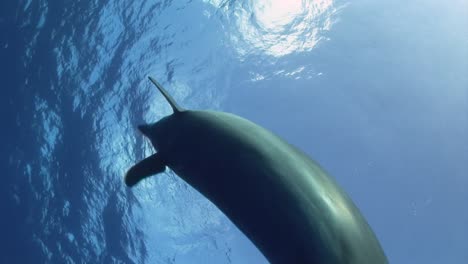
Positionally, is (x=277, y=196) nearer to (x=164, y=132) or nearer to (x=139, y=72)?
(x=164, y=132)

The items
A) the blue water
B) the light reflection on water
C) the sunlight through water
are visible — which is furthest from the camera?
the blue water

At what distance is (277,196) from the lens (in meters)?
2.50

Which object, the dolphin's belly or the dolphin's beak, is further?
the dolphin's beak

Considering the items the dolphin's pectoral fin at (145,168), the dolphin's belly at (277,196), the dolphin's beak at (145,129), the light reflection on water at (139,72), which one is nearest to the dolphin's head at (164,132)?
the dolphin's beak at (145,129)

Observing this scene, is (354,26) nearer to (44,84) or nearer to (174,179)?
(174,179)

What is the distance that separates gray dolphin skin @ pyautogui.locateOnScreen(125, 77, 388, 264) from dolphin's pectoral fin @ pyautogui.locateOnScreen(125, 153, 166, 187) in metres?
0.38

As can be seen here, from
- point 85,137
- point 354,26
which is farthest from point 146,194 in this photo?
point 354,26

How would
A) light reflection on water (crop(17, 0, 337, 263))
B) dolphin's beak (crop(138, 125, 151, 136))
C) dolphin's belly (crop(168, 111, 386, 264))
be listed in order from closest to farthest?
dolphin's belly (crop(168, 111, 386, 264)) → dolphin's beak (crop(138, 125, 151, 136)) → light reflection on water (crop(17, 0, 337, 263))

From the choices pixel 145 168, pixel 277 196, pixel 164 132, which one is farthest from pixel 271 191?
pixel 145 168

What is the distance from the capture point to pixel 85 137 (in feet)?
52.6

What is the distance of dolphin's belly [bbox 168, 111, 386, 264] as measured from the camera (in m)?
2.28

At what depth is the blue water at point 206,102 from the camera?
13.8m

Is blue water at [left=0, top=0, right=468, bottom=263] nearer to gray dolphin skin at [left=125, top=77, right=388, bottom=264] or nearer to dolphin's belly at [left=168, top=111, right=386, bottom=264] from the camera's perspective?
gray dolphin skin at [left=125, top=77, right=388, bottom=264]

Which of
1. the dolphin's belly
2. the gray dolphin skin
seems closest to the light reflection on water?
the gray dolphin skin
